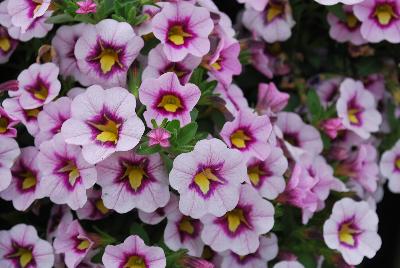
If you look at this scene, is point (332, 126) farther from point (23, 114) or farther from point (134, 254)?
point (23, 114)

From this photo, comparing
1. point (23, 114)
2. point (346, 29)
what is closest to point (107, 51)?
point (23, 114)

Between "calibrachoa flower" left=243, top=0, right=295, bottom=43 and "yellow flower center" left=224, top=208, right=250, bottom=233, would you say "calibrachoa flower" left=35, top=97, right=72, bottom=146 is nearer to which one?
"yellow flower center" left=224, top=208, right=250, bottom=233

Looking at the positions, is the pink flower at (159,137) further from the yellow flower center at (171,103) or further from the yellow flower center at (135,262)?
the yellow flower center at (135,262)

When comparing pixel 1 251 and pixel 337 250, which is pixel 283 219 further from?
pixel 1 251

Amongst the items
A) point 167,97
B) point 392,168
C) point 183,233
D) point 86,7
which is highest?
point 86,7

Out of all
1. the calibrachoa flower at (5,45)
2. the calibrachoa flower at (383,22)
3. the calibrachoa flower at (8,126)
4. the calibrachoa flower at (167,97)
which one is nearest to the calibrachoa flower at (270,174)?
the calibrachoa flower at (167,97)
